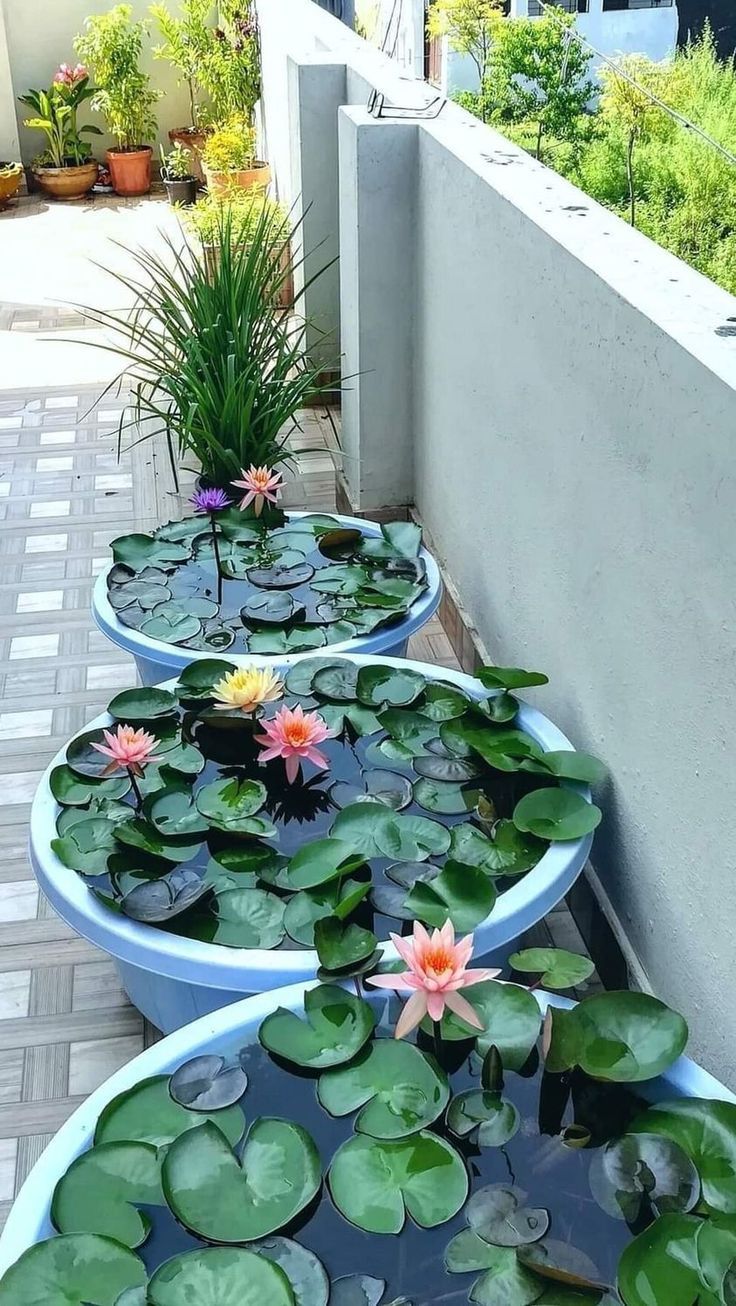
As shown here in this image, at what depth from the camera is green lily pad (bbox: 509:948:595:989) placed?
4.83 feet

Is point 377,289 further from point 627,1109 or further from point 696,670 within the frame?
point 627,1109

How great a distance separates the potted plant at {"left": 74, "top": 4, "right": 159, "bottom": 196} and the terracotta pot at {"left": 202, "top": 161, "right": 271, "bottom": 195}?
1.62m

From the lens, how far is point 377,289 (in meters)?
2.92

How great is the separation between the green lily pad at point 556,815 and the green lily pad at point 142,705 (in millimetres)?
610

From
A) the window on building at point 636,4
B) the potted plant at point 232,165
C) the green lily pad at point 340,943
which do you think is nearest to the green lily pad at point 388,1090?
the green lily pad at point 340,943

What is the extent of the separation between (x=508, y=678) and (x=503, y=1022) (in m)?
0.65

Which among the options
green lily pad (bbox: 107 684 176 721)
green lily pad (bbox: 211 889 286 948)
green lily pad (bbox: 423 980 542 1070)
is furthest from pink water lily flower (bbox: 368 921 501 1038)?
green lily pad (bbox: 107 684 176 721)

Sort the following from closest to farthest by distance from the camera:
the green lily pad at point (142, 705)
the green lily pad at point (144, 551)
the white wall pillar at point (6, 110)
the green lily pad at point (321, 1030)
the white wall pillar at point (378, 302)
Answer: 1. the green lily pad at point (321, 1030)
2. the green lily pad at point (142, 705)
3. the green lily pad at point (144, 551)
4. the white wall pillar at point (378, 302)
5. the white wall pillar at point (6, 110)

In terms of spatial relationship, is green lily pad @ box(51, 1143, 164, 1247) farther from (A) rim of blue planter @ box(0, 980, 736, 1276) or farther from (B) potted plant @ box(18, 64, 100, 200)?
(B) potted plant @ box(18, 64, 100, 200)

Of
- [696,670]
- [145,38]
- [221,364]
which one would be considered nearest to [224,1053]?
[696,670]

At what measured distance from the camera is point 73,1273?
1162 mm

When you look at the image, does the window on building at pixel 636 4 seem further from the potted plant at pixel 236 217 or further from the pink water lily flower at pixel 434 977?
the pink water lily flower at pixel 434 977

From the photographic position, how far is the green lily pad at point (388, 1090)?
1.30 m

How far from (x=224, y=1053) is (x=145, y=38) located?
721cm
